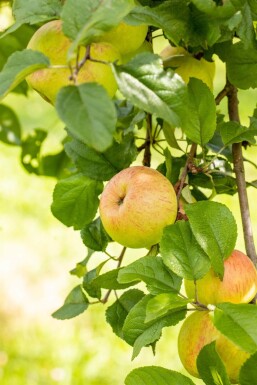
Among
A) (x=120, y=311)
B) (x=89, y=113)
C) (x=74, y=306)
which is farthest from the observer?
(x=74, y=306)

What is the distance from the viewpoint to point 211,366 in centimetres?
94

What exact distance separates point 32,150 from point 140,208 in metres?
1.01

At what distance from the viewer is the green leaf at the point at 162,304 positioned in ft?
2.95

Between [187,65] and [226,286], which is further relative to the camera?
[187,65]

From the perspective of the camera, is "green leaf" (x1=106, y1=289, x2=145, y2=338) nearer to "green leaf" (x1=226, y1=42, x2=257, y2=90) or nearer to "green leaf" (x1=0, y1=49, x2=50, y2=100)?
"green leaf" (x1=226, y1=42, x2=257, y2=90)

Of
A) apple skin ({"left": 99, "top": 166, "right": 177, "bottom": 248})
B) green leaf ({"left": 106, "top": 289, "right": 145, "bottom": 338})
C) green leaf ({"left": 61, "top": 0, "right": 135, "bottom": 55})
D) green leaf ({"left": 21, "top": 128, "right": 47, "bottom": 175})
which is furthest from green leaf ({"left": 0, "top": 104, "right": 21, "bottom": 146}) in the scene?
green leaf ({"left": 61, "top": 0, "right": 135, "bottom": 55})

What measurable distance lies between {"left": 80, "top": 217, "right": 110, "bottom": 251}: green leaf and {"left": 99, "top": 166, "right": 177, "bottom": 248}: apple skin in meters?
0.20

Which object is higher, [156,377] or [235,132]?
[235,132]

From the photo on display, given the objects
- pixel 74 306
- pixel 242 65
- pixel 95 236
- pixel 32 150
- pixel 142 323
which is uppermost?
pixel 242 65

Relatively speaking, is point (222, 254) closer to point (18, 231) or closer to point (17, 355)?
point (17, 355)

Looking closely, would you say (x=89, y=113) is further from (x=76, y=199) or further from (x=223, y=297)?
(x=76, y=199)

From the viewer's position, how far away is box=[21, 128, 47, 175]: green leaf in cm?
197

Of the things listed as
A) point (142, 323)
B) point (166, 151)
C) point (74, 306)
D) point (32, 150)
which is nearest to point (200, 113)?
point (166, 151)

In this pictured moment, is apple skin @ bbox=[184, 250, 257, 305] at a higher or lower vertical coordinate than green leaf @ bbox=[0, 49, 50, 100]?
lower
